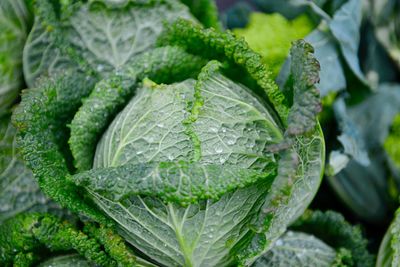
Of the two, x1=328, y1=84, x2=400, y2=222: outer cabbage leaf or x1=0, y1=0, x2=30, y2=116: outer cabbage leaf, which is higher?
x1=0, y1=0, x2=30, y2=116: outer cabbage leaf

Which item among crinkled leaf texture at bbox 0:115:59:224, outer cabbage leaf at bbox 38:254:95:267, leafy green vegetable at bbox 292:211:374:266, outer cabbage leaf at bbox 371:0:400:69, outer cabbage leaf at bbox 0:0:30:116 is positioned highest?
outer cabbage leaf at bbox 0:0:30:116

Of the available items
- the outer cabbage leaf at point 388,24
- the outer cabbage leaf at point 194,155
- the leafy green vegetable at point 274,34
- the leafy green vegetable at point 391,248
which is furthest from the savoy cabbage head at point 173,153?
the outer cabbage leaf at point 388,24

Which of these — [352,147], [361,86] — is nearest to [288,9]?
[361,86]

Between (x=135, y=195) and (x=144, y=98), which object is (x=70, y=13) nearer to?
(x=144, y=98)

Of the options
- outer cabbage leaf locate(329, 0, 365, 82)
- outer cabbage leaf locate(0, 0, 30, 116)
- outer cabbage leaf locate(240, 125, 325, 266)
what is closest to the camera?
outer cabbage leaf locate(240, 125, 325, 266)

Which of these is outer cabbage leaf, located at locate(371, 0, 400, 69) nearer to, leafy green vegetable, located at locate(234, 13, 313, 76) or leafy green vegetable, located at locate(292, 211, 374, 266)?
leafy green vegetable, located at locate(234, 13, 313, 76)

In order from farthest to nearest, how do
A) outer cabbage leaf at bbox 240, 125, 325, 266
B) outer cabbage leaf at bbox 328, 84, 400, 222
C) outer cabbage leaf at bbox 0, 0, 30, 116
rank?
outer cabbage leaf at bbox 328, 84, 400, 222, outer cabbage leaf at bbox 0, 0, 30, 116, outer cabbage leaf at bbox 240, 125, 325, 266

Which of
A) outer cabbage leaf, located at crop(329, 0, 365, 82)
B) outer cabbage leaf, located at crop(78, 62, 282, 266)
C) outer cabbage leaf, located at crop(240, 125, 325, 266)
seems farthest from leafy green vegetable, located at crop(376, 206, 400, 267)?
outer cabbage leaf, located at crop(329, 0, 365, 82)

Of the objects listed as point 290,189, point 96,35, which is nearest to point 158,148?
point 290,189
